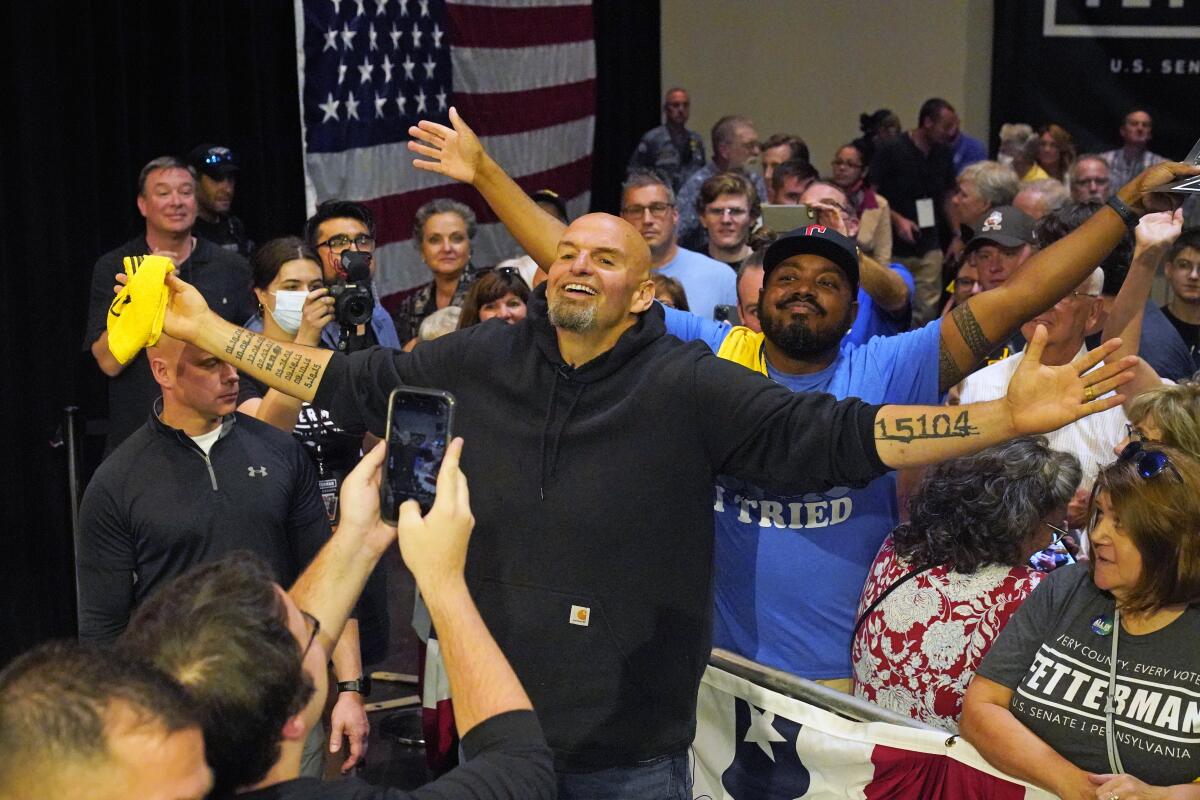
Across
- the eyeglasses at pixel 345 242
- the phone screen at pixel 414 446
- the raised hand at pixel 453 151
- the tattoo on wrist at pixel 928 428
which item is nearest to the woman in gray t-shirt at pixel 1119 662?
the tattoo on wrist at pixel 928 428

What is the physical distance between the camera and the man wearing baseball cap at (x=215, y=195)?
638 centimetres

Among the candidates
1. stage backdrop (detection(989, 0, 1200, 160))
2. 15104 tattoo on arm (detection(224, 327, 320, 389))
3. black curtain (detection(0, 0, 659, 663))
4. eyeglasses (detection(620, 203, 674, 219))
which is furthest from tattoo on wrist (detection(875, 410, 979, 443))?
stage backdrop (detection(989, 0, 1200, 160))

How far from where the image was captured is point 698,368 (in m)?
2.57

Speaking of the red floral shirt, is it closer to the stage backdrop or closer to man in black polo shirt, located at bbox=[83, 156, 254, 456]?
man in black polo shirt, located at bbox=[83, 156, 254, 456]

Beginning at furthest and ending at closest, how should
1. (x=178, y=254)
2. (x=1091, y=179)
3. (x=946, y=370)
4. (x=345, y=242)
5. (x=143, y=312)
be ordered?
(x=1091, y=179)
(x=178, y=254)
(x=345, y=242)
(x=946, y=370)
(x=143, y=312)

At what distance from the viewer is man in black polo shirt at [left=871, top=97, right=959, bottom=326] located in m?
9.41

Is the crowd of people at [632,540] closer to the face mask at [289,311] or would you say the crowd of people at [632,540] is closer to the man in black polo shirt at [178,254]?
the face mask at [289,311]

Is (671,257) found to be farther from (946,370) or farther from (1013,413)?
(1013,413)

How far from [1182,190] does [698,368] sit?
3.54 feet

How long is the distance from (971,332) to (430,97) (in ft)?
19.2

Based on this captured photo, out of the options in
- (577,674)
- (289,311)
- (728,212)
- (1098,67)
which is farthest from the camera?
(1098,67)

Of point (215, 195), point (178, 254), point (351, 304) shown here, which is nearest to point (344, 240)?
point (178, 254)

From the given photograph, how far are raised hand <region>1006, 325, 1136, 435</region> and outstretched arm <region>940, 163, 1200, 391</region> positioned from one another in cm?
57

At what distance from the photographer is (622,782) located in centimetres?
253
